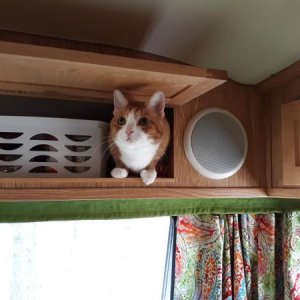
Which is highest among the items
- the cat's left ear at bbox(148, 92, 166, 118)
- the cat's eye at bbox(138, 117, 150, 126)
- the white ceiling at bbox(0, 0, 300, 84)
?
the white ceiling at bbox(0, 0, 300, 84)

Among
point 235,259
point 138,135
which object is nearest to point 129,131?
point 138,135

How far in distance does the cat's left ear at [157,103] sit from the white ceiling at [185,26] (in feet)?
0.64

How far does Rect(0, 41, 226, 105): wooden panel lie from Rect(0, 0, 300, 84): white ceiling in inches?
5.8

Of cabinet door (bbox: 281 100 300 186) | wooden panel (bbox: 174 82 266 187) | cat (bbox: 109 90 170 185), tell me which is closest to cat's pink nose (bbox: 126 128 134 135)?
cat (bbox: 109 90 170 185)

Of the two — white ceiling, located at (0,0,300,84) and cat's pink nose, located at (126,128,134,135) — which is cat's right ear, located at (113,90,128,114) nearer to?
cat's pink nose, located at (126,128,134,135)

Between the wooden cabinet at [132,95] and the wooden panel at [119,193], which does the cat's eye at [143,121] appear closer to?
the wooden cabinet at [132,95]

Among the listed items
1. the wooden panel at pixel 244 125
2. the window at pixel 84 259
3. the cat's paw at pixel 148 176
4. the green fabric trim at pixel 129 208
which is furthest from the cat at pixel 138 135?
the window at pixel 84 259

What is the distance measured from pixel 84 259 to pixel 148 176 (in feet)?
1.48

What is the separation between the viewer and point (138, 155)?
930 mm

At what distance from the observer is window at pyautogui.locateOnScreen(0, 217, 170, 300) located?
1.13 m

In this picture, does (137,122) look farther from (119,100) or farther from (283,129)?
(283,129)

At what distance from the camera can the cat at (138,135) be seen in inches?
34.6

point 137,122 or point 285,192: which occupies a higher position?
point 137,122

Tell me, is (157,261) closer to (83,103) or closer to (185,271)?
(185,271)
